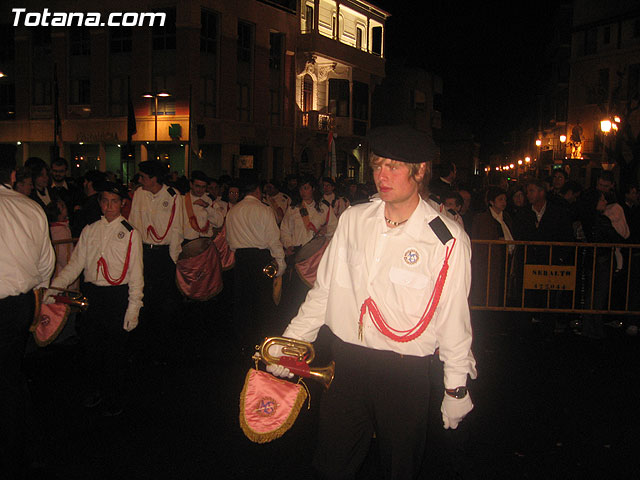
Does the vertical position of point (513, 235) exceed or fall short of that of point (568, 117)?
it falls short

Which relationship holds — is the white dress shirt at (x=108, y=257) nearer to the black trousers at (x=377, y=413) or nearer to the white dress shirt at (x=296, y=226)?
the black trousers at (x=377, y=413)

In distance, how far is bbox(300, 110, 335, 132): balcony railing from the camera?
38.1m

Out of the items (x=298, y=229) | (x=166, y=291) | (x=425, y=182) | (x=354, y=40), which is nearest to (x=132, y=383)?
(x=166, y=291)

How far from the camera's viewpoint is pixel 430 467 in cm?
467

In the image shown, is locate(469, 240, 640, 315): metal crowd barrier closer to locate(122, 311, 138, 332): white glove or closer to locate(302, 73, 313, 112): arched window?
locate(122, 311, 138, 332): white glove

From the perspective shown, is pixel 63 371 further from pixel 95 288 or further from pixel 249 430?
pixel 249 430

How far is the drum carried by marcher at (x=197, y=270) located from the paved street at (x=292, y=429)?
118 centimetres

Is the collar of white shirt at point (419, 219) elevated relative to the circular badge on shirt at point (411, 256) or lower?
elevated

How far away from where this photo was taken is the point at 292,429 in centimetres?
538

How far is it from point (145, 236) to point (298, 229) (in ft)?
11.5

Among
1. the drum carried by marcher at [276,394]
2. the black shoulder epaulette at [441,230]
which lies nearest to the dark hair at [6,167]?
the drum carried by marcher at [276,394]

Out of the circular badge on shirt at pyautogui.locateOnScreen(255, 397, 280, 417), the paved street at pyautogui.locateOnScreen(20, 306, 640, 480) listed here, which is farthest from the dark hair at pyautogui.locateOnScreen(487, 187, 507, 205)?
the circular badge on shirt at pyautogui.locateOnScreen(255, 397, 280, 417)

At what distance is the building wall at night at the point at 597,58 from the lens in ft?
142

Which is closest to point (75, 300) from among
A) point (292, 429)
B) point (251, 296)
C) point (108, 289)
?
point (108, 289)
